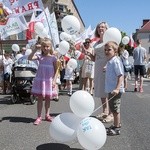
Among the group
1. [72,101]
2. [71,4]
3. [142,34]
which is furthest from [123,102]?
[142,34]

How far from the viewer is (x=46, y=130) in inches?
271

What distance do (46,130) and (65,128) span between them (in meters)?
1.48

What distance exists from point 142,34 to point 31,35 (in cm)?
7876

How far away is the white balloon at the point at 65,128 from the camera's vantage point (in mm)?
5461

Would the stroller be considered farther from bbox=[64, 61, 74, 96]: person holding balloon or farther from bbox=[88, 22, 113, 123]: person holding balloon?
bbox=[88, 22, 113, 123]: person holding balloon

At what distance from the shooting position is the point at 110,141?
614cm

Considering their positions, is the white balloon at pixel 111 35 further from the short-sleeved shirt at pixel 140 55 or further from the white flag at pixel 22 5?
the short-sleeved shirt at pixel 140 55

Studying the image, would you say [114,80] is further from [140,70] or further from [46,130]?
[140,70]

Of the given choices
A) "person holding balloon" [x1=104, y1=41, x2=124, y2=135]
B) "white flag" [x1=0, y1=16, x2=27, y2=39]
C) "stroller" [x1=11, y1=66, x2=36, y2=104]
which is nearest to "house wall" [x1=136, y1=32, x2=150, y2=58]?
"white flag" [x1=0, y1=16, x2=27, y2=39]

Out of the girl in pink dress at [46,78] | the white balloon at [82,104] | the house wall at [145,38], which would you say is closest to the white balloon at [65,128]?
the white balloon at [82,104]

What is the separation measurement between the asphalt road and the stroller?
387 mm

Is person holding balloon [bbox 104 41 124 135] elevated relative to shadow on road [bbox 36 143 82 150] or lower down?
elevated

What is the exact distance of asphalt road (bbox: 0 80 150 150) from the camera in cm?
586

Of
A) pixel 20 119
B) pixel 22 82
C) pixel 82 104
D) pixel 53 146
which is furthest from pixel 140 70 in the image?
pixel 82 104
